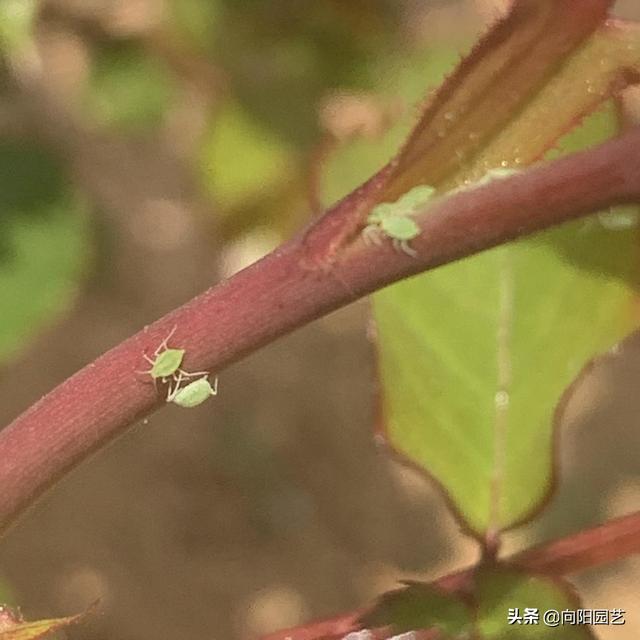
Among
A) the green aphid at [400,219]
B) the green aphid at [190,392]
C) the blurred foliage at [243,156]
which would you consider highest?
the blurred foliage at [243,156]

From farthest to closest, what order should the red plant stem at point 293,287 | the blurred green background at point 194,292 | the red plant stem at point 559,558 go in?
the blurred green background at point 194,292 → the red plant stem at point 559,558 → the red plant stem at point 293,287

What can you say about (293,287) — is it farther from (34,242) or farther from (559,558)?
(34,242)

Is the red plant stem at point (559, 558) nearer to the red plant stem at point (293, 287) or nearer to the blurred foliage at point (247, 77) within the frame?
the red plant stem at point (293, 287)

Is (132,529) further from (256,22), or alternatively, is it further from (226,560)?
(256,22)

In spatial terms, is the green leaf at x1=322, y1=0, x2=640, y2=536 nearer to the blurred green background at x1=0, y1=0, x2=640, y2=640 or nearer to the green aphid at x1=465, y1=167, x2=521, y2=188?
the green aphid at x1=465, y1=167, x2=521, y2=188

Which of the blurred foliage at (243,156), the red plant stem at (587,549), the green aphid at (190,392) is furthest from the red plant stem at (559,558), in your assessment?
the blurred foliage at (243,156)

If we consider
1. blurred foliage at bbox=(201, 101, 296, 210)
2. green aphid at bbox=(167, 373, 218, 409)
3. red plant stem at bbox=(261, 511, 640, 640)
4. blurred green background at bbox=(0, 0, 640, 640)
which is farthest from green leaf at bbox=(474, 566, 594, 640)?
blurred foliage at bbox=(201, 101, 296, 210)
